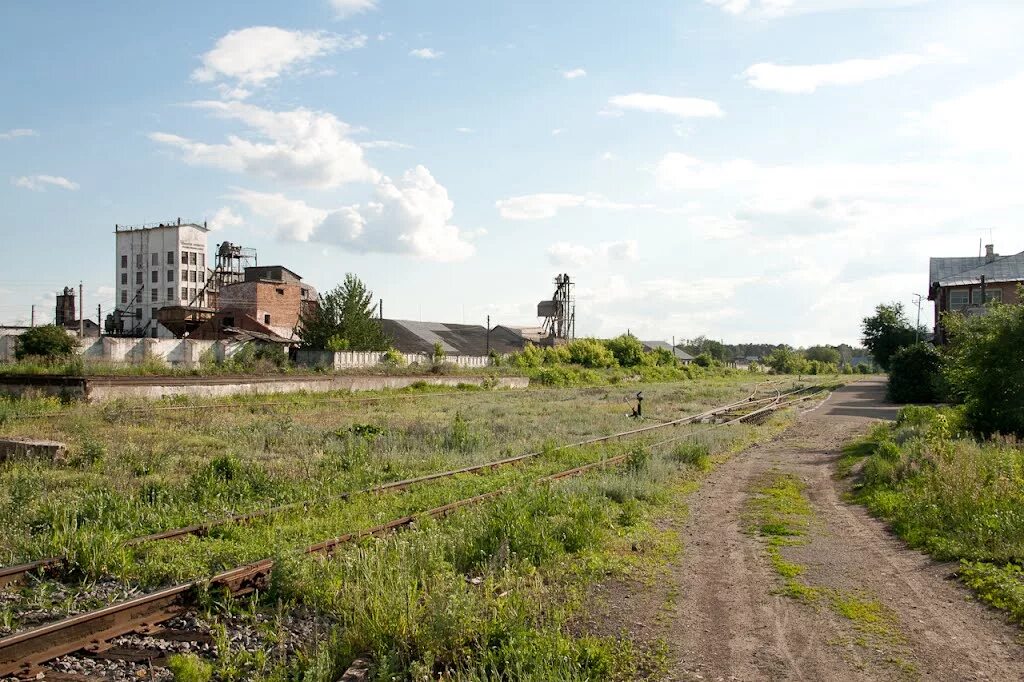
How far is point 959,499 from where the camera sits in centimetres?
1042

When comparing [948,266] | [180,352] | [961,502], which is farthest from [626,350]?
[961,502]

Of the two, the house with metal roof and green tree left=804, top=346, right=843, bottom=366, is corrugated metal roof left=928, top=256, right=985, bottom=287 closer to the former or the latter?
the house with metal roof

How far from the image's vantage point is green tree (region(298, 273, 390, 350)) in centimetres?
5581

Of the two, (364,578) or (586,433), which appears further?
(586,433)

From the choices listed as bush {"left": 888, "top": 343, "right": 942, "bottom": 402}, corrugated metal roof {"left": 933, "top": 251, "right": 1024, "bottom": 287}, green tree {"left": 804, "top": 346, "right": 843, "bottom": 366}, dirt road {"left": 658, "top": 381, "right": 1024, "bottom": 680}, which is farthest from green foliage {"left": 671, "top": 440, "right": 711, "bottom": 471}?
green tree {"left": 804, "top": 346, "right": 843, "bottom": 366}

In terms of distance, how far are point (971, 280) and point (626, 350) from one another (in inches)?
1297

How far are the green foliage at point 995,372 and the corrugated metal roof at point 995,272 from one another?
39368 millimetres

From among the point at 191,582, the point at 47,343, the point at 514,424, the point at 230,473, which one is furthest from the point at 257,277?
the point at 191,582

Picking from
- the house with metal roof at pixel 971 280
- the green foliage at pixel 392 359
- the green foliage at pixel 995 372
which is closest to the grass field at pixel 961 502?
the green foliage at pixel 995 372

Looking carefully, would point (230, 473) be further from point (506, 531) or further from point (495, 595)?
point (495, 595)

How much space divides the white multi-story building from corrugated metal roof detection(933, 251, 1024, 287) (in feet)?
283

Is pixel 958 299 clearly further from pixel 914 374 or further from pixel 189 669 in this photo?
pixel 189 669

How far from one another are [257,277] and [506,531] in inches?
3220

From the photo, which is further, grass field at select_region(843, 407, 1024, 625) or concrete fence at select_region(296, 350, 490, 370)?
concrete fence at select_region(296, 350, 490, 370)
